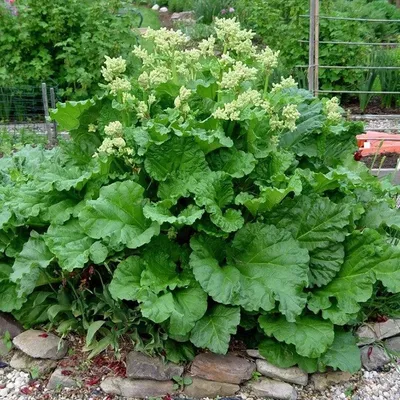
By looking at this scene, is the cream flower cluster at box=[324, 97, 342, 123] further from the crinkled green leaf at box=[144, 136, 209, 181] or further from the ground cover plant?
the crinkled green leaf at box=[144, 136, 209, 181]

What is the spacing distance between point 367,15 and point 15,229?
35.0 feet

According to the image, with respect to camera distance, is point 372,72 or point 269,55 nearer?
point 269,55

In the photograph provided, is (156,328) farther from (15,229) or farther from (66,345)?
(15,229)

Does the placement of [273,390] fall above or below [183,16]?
below

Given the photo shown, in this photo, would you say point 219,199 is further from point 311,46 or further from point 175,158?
point 311,46

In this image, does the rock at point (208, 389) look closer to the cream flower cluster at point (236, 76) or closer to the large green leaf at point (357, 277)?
the large green leaf at point (357, 277)

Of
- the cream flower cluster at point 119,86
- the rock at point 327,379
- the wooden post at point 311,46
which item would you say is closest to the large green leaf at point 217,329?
the rock at point 327,379

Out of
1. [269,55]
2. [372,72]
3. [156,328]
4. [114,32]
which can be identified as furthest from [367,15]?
[156,328]

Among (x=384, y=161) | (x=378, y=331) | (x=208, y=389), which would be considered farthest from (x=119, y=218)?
(x=384, y=161)

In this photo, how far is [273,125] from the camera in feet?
9.96

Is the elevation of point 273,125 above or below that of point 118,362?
above

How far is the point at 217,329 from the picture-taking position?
2.70 m

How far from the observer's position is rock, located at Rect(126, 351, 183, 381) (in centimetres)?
276

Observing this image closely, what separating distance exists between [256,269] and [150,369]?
631 mm
